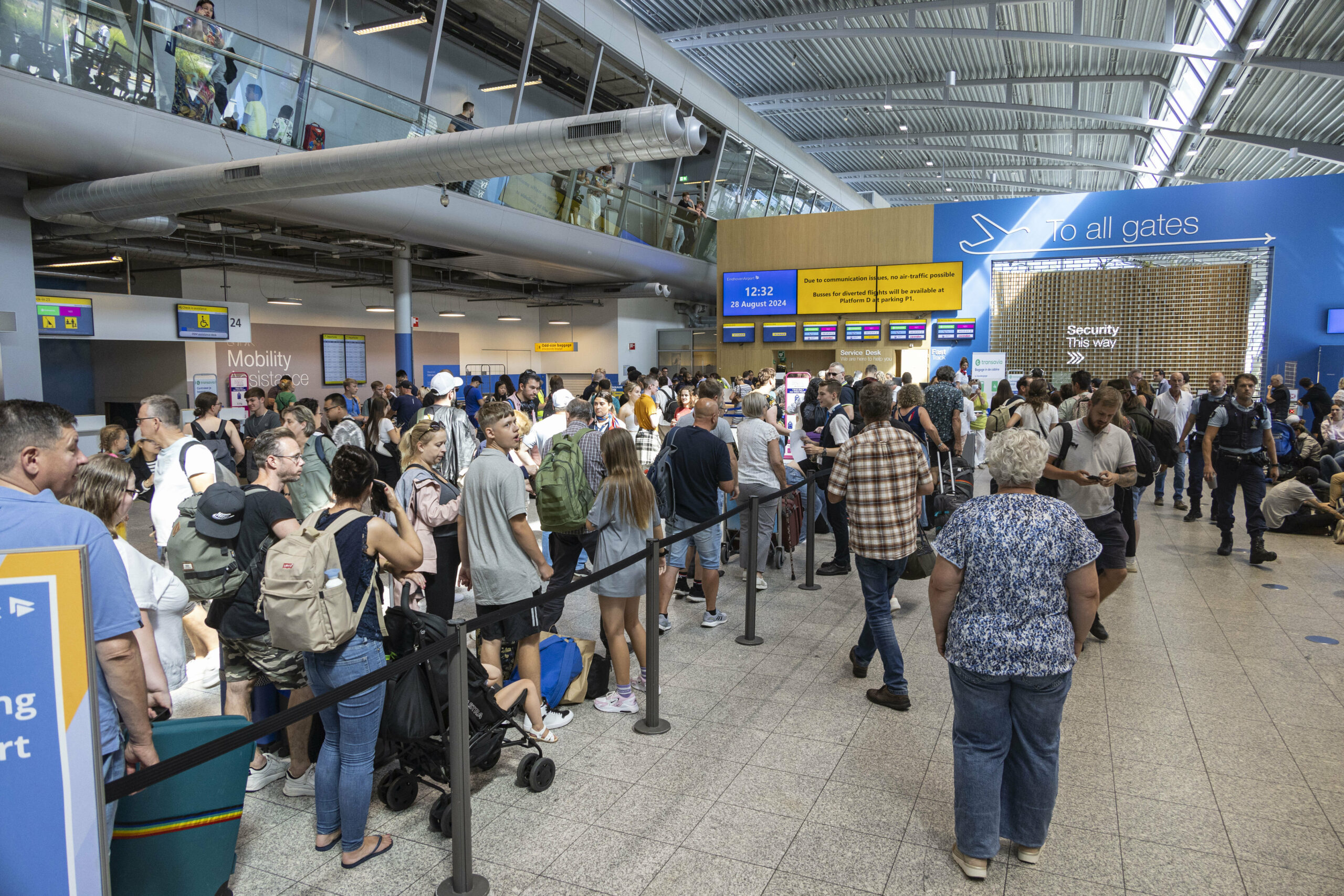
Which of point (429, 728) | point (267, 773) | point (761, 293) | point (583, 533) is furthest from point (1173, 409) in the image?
point (267, 773)

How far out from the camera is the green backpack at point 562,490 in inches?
173

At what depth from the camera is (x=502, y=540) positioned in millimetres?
3861

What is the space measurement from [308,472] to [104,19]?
6.60 meters

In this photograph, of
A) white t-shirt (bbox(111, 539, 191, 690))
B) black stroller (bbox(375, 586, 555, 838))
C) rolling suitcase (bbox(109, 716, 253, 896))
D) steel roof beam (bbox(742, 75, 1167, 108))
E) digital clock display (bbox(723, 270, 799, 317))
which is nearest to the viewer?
rolling suitcase (bbox(109, 716, 253, 896))

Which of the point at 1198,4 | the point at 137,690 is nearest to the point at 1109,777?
the point at 137,690

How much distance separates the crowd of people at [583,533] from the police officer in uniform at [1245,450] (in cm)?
3

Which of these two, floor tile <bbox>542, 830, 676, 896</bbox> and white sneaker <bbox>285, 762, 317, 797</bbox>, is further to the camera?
white sneaker <bbox>285, 762, 317, 797</bbox>

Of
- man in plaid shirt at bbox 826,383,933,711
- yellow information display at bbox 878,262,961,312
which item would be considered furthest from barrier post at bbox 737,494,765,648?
yellow information display at bbox 878,262,961,312

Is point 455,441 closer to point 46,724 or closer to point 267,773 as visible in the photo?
point 267,773

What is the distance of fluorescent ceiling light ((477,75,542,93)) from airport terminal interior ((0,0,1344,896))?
2.78 feet

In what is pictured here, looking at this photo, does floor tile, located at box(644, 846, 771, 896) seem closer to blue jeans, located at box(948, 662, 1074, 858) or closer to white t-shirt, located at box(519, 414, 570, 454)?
blue jeans, located at box(948, 662, 1074, 858)

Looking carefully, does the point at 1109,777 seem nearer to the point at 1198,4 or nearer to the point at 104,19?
the point at 104,19

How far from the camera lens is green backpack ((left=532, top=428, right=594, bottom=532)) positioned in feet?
14.4

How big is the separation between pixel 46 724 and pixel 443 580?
3337 millimetres
